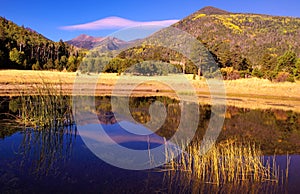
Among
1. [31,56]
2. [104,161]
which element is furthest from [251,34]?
[104,161]

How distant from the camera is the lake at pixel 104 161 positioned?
6.54 meters

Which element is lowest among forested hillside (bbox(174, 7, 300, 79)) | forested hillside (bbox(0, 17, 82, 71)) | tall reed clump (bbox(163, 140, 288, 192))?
tall reed clump (bbox(163, 140, 288, 192))

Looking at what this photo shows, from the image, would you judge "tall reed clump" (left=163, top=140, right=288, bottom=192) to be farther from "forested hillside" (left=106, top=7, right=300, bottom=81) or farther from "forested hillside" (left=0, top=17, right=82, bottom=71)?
"forested hillside" (left=0, top=17, right=82, bottom=71)

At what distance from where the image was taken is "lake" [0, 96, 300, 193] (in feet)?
21.5

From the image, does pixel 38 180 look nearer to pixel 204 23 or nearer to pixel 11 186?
pixel 11 186

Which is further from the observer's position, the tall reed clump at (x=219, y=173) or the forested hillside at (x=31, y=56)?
the forested hillside at (x=31, y=56)

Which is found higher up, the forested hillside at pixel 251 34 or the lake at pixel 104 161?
the forested hillside at pixel 251 34

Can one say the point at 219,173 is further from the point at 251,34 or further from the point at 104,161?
the point at 251,34

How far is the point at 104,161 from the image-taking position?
8.27m

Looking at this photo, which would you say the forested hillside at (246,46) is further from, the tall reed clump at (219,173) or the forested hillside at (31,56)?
the tall reed clump at (219,173)

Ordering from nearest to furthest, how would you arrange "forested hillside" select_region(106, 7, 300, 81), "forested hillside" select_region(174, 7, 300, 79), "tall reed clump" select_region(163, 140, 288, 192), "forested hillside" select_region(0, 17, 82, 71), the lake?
the lake, "tall reed clump" select_region(163, 140, 288, 192), "forested hillside" select_region(106, 7, 300, 81), "forested hillside" select_region(0, 17, 82, 71), "forested hillside" select_region(174, 7, 300, 79)

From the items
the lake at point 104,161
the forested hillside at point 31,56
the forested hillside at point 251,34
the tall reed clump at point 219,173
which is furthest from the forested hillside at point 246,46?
the tall reed clump at point 219,173

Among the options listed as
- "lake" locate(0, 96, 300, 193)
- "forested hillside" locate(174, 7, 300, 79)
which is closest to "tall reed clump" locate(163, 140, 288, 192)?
"lake" locate(0, 96, 300, 193)

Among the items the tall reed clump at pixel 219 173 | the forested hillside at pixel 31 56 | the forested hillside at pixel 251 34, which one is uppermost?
the forested hillside at pixel 251 34
